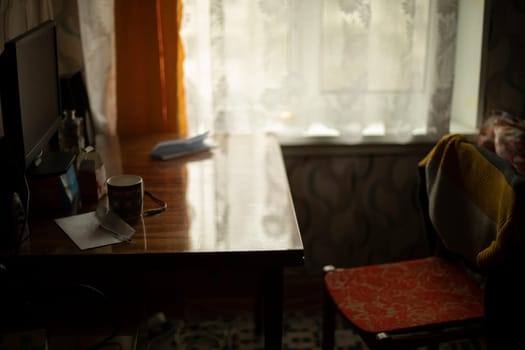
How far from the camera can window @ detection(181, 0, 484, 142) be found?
2385mm

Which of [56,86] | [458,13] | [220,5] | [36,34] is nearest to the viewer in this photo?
[36,34]

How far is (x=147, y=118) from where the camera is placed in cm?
250

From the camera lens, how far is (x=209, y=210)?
68.6 inches

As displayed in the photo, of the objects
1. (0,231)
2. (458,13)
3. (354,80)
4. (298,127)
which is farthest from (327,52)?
(0,231)

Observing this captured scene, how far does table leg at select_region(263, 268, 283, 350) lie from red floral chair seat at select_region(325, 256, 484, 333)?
0.31 metres

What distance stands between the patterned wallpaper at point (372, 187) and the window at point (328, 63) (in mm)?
86

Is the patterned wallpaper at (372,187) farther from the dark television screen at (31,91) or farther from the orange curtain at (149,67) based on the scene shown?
the dark television screen at (31,91)

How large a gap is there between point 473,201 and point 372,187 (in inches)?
35.7

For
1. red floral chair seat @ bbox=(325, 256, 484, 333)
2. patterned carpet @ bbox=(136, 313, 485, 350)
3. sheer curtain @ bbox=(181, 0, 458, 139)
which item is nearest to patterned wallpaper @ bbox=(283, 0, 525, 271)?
sheer curtain @ bbox=(181, 0, 458, 139)

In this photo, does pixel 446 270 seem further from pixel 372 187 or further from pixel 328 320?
pixel 372 187

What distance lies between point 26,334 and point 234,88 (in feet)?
4.22

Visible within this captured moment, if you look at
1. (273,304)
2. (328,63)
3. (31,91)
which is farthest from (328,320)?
(31,91)

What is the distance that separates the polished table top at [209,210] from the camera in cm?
150

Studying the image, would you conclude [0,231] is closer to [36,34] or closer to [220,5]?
[36,34]
